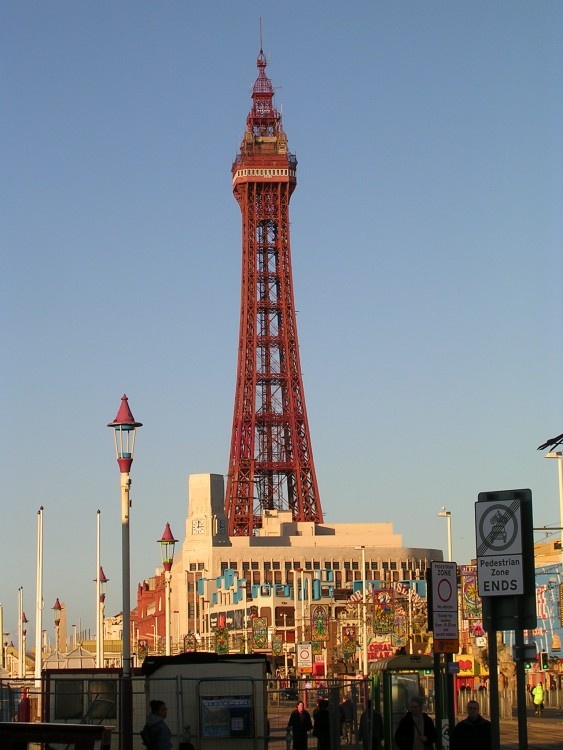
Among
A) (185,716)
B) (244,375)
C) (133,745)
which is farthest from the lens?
(244,375)

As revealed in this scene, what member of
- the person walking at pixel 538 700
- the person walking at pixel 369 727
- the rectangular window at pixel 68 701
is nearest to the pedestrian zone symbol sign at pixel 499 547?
the person walking at pixel 369 727

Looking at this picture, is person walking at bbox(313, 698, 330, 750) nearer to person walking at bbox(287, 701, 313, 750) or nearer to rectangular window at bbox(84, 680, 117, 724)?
person walking at bbox(287, 701, 313, 750)

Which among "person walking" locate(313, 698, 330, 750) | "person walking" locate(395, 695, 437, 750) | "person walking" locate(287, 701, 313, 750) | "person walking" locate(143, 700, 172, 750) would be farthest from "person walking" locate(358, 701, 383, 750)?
"person walking" locate(143, 700, 172, 750)

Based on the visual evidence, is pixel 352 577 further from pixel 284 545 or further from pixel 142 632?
pixel 142 632

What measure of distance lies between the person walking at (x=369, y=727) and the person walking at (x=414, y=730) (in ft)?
13.0

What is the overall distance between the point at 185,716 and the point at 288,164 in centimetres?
11153

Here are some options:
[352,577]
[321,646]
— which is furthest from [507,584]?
[352,577]

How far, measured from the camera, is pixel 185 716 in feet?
72.6

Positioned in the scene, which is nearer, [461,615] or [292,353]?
[461,615]

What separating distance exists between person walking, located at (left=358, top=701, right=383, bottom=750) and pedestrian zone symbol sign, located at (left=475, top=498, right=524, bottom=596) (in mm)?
11260

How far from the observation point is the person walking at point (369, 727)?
2411 cm

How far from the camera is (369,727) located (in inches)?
949

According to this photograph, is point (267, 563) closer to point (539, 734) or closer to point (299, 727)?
point (539, 734)

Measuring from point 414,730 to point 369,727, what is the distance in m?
4.58
